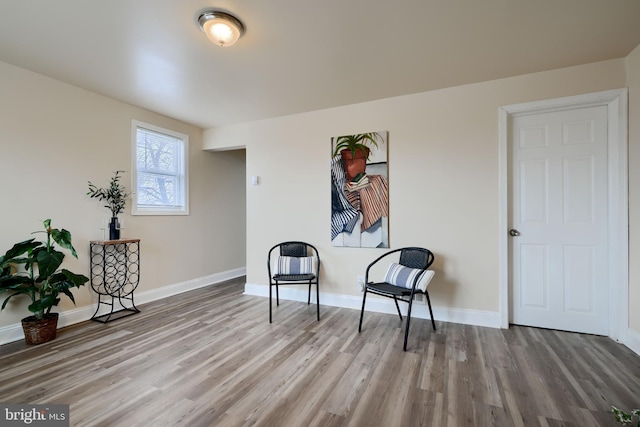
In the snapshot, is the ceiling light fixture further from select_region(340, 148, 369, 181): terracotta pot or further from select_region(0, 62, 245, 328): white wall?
select_region(0, 62, 245, 328): white wall

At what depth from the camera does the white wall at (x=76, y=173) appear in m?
2.64

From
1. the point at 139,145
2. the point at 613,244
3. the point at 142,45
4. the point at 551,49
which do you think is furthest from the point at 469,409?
the point at 139,145

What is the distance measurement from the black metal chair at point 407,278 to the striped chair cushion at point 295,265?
0.78 metres

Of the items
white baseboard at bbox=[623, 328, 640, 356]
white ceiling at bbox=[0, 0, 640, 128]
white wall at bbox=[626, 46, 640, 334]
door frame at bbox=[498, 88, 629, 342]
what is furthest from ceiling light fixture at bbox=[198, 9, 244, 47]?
white baseboard at bbox=[623, 328, 640, 356]

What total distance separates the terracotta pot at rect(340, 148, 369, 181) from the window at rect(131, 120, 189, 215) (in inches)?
96.4

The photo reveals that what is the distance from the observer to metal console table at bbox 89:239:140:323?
10.6ft

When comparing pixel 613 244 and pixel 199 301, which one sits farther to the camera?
pixel 199 301

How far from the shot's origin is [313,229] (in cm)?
377

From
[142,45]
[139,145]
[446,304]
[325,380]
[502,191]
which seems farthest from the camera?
[139,145]

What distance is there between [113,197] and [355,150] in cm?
290

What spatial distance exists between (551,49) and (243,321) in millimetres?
3809

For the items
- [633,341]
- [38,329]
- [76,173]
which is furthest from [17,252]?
[633,341]

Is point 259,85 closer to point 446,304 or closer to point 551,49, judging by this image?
point 551,49

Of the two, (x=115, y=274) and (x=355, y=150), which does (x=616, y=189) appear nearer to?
(x=355, y=150)
